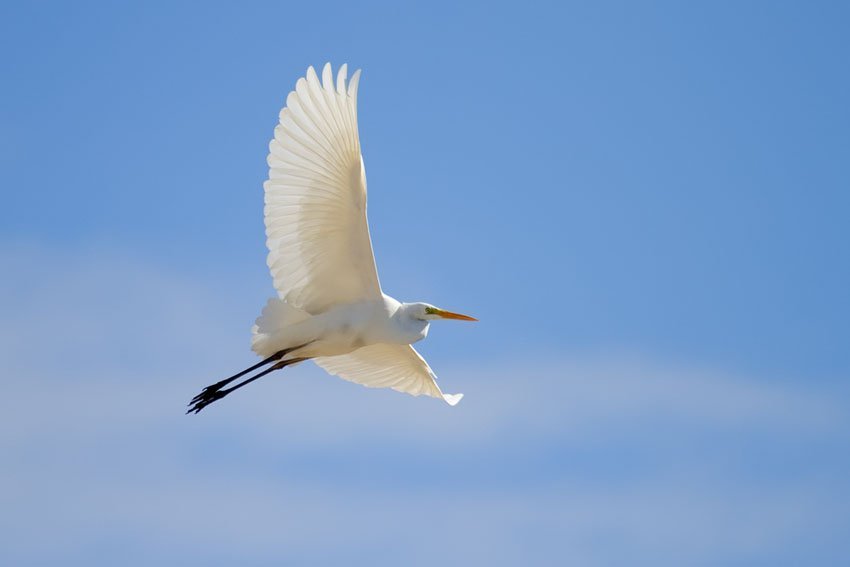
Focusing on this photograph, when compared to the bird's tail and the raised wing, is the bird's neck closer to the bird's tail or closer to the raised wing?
the raised wing

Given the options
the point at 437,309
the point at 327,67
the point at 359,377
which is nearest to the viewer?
the point at 327,67

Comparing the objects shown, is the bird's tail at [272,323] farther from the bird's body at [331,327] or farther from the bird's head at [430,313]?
the bird's head at [430,313]

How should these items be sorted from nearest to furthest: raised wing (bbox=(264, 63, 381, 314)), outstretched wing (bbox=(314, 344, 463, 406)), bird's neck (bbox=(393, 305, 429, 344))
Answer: raised wing (bbox=(264, 63, 381, 314)) < bird's neck (bbox=(393, 305, 429, 344)) < outstretched wing (bbox=(314, 344, 463, 406))

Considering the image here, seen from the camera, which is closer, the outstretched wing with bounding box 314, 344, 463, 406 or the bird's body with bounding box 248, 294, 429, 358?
the bird's body with bounding box 248, 294, 429, 358

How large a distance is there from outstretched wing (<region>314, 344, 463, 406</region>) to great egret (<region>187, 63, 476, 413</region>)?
0.61 ft

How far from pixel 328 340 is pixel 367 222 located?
1667mm

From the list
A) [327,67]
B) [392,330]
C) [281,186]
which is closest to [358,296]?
[392,330]

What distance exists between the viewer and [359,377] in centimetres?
1670

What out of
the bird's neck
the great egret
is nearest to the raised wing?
the great egret

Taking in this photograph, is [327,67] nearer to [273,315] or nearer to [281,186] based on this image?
[281,186]

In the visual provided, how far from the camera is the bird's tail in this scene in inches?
581

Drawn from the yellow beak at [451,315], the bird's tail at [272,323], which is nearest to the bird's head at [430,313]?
the yellow beak at [451,315]

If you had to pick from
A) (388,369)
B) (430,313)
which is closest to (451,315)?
(430,313)

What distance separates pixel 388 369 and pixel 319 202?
337 centimetres
